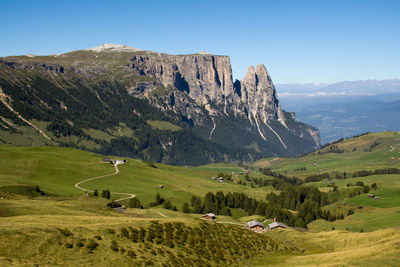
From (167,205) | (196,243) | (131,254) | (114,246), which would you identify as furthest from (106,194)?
(131,254)

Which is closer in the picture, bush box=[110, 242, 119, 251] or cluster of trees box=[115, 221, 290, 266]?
bush box=[110, 242, 119, 251]

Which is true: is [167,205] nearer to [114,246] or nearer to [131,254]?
[114,246]

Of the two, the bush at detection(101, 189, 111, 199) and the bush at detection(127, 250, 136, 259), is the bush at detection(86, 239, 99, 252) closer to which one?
the bush at detection(127, 250, 136, 259)

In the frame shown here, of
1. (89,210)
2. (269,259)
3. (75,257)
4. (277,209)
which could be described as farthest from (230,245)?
(277,209)

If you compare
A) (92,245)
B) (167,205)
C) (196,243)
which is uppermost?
(92,245)

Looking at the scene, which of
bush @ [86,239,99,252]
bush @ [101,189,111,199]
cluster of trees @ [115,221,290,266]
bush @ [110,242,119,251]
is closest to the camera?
bush @ [86,239,99,252]

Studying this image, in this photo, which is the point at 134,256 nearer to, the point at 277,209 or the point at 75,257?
the point at 75,257

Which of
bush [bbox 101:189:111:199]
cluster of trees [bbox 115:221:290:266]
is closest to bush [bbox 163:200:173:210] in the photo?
bush [bbox 101:189:111:199]

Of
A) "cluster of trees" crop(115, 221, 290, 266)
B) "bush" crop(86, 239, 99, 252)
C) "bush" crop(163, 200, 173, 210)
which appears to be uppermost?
"bush" crop(86, 239, 99, 252)

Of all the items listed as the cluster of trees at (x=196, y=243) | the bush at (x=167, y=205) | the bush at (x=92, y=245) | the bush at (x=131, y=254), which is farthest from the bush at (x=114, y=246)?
the bush at (x=167, y=205)

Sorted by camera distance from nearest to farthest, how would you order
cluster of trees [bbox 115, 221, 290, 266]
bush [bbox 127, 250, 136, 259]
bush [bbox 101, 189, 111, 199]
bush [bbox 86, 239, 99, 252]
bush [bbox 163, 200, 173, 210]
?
bush [bbox 86, 239, 99, 252] → bush [bbox 127, 250, 136, 259] → cluster of trees [bbox 115, 221, 290, 266] → bush [bbox 163, 200, 173, 210] → bush [bbox 101, 189, 111, 199]

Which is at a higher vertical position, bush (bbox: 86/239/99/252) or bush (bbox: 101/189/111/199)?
bush (bbox: 86/239/99/252)

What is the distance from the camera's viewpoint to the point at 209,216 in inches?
6038

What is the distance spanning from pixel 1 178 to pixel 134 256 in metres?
132
